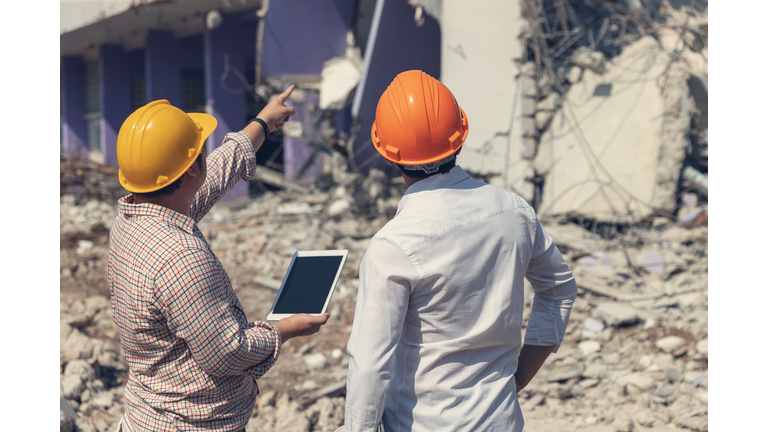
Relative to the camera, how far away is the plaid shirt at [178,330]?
4.36 feet

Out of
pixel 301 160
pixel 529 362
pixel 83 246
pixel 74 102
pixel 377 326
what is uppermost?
pixel 377 326

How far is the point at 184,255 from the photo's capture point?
1344 mm

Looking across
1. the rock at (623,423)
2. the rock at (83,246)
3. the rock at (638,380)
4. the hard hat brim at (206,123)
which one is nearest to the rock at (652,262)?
the rock at (638,380)

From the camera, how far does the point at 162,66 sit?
984cm

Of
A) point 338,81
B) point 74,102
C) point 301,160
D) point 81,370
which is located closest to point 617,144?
point 338,81

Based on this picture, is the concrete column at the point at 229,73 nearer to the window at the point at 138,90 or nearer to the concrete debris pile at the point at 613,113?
the window at the point at 138,90

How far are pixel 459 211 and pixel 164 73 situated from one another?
9944 millimetres

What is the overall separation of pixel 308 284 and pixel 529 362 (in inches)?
28.3

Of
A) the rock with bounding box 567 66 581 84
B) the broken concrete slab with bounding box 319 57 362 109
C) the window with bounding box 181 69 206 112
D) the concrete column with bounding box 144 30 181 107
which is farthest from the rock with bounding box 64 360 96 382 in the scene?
the window with bounding box 181 69 206 112

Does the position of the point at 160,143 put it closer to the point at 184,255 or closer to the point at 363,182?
the point at 184,255

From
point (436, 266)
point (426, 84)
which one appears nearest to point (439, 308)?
point (436, 266)

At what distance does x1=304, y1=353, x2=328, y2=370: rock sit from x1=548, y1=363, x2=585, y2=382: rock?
1539 millimetres

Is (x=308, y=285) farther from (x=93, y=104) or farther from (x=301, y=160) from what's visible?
(x=93, y=104)

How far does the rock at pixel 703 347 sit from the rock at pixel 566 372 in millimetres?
793
